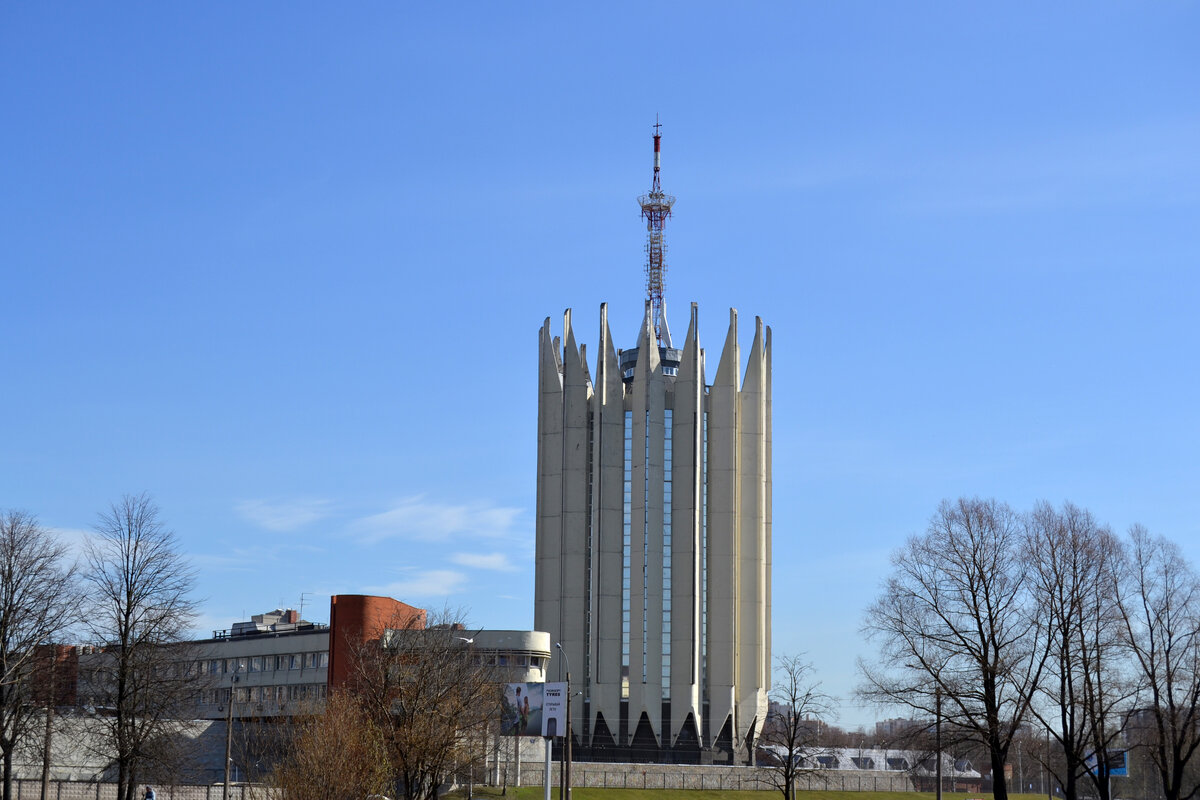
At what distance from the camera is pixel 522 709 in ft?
314

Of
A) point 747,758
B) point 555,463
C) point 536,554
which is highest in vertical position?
point 555,463

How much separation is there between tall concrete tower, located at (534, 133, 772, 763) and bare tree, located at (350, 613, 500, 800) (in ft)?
150

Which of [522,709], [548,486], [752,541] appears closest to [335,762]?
[522,709]

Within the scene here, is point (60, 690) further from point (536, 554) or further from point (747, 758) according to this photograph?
point (747, 758)

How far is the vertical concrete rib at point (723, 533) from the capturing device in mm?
110750

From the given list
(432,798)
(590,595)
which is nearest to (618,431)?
(590,595)

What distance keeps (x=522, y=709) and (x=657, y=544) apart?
22.5 meters

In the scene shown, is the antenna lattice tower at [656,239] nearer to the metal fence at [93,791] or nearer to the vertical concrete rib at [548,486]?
the vertical concrete rib at [548,486]

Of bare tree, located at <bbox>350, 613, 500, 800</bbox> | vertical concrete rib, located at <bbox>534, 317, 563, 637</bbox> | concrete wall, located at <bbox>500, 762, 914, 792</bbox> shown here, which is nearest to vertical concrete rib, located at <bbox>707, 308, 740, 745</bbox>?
concrete wall, located at <bbox>500, 762, 914, 792</bbox>

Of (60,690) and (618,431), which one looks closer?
(60,690)

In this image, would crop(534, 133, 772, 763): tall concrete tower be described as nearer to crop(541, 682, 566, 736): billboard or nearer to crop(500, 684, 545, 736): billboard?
crop(500, 684, 545, 736): billboard

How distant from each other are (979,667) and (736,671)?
61127mm

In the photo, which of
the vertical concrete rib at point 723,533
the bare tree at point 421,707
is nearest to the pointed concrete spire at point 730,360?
the vertical concrete rib at point 723,533

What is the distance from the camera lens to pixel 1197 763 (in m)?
94.5
